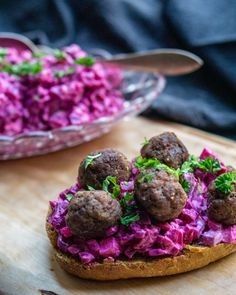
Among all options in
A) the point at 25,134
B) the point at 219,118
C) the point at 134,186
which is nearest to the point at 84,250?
the point at 134,186

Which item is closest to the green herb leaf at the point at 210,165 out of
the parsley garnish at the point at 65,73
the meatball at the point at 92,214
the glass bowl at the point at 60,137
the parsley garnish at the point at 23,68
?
the meatball at the point at 92,214

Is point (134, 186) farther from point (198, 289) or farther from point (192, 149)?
point (192, 149)

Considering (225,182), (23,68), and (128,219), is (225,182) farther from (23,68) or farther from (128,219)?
(23,68)

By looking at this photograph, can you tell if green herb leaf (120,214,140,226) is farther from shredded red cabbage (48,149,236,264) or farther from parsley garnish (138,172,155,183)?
parsley garnish (138,172,155,183)

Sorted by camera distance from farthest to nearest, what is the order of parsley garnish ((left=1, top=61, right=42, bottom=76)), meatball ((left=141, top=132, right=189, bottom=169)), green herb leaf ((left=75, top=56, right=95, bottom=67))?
green herb leaf ((left=75, top=56, right=95, bottom=67)) < parsley garnish ((left=1, top=61, right=42, bottom=76)) < meatball ((left=141, top=132, right=189, bottom=169))

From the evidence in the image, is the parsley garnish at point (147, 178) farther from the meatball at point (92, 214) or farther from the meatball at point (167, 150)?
the meatball at point (167, 150)

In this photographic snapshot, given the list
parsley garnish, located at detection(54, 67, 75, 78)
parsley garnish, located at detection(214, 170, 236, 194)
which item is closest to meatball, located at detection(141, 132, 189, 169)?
parsley garnish, located at detection(214, 170, 236, 194)
